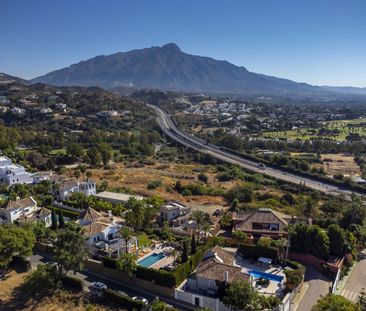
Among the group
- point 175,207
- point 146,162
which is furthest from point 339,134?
point 175,207

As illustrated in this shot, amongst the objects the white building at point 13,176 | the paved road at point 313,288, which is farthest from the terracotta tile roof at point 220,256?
the white building at point 13,176

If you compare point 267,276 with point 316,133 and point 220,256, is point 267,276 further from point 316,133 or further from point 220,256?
point 316,133

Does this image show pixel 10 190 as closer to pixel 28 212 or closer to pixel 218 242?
pixel 28 212

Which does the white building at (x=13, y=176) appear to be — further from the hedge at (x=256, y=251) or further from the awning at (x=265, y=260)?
the awning at (x=265, y=260)

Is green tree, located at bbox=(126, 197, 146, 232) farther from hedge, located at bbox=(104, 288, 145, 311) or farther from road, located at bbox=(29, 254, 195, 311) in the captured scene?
hedge, located at bbox=(104, 288, 145, 311)

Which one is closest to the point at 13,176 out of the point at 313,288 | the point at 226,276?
the point at 226,276

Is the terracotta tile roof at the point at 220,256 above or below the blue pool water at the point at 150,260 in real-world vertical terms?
above

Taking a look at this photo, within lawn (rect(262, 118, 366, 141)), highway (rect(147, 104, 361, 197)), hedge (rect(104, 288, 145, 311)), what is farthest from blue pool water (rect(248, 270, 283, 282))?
lawn (rect(262, 118, 366, 141))
